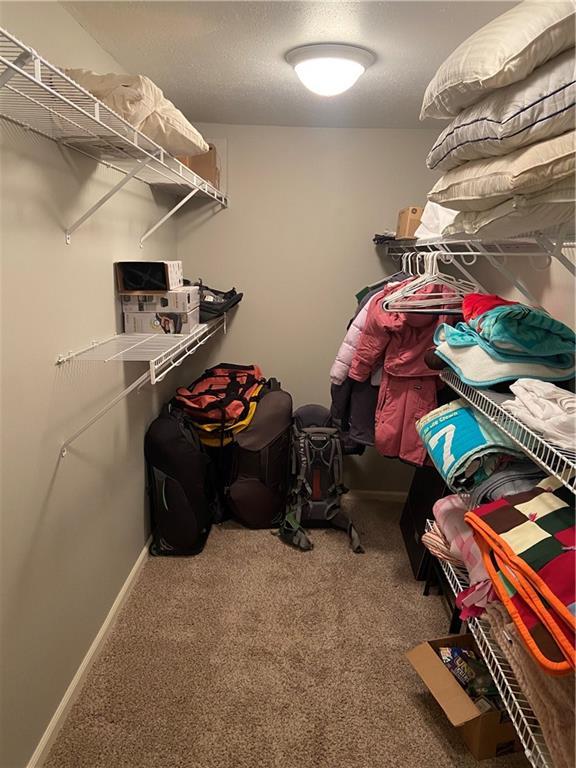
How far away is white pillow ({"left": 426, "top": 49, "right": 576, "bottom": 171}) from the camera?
0.82 metres

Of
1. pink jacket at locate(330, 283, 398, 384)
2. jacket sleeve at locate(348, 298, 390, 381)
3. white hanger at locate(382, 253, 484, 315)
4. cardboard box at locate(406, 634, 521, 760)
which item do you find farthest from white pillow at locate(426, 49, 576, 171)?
cardboard box at locate(406, 634, 521, 760)

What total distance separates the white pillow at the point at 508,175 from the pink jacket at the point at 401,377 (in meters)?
1.04

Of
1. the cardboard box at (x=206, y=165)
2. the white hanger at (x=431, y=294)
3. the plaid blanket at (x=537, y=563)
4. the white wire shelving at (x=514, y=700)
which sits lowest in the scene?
the white wire shelving at (x=514, y=700)

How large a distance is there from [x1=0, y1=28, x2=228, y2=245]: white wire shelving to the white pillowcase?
1.7 inches

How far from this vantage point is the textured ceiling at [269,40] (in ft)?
4.92

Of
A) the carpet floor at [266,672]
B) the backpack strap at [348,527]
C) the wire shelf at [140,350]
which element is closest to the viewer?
the carpet floor at [266,672]

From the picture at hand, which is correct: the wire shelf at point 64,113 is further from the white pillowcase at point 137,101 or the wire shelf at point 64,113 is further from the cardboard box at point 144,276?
the cardboard box at point 144,276

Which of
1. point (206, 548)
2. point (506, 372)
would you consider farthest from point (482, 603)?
point (206, 548)

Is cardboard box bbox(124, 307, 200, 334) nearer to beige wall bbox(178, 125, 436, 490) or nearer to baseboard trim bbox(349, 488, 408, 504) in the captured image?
beige wall bbox(178, 125, 436, 490)

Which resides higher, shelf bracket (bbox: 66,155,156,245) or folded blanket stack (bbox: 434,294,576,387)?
shelf bracket (bbox: 66,155,156,245)

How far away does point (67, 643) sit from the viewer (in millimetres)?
1705

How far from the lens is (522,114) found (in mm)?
882

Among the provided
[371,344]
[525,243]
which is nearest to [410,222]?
[371,344]

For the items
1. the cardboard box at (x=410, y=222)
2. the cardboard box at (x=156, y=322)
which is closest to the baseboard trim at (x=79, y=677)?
the cardboard box at (x=156, y=322)
